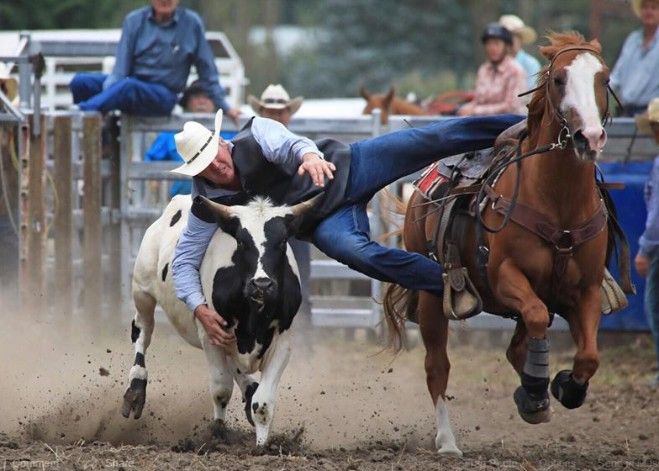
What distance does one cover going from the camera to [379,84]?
3722 centimetres

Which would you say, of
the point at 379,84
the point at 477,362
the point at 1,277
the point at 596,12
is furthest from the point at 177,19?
the point at 379,84

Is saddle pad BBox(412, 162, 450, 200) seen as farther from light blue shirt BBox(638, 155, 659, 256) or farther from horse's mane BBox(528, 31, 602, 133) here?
light blue shirt BBox(638, 155, 659, 256)

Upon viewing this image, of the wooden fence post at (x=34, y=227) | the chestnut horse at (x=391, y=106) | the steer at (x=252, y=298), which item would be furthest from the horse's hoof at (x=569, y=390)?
the chestnut horse at (x=391, y=106)

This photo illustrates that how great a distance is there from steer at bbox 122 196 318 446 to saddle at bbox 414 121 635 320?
74cm

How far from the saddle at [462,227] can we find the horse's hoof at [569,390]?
50cm

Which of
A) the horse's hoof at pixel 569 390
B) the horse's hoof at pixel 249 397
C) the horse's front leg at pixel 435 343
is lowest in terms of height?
the horse's hoof at pixel 249 397

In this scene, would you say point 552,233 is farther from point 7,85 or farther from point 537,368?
point 7,85

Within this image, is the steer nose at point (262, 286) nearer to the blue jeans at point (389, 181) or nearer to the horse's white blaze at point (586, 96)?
the blue jeans at point (389, 181)

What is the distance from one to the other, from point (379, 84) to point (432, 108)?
21.3 meters

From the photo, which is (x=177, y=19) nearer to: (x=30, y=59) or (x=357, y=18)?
(x=30, y=59)

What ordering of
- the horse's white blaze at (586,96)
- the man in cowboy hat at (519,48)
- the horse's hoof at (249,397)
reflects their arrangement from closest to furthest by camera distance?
the horse's white blaze at (586,96)
the horse's hoof at (249,397)
the man in cowboy hat at (519,48)

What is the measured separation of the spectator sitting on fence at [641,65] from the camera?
446 inches

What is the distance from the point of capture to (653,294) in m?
9.73

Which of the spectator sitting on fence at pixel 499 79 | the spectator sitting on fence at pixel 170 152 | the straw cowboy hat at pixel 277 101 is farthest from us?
the spectator sitting on fence at pixel 499 79
